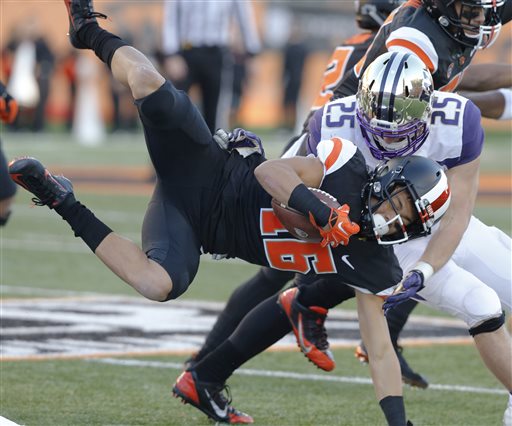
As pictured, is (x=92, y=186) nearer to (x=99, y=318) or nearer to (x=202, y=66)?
(x=202, y=66)

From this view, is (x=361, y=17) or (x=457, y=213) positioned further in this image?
(x=361, y=17)

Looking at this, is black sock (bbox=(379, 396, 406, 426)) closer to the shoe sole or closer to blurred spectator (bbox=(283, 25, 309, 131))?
the shoe sole

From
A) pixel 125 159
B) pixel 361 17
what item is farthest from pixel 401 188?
pixel 125 159

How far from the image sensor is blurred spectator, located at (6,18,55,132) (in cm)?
2525

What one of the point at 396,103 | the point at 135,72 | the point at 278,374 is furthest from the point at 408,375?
the point at 135,72

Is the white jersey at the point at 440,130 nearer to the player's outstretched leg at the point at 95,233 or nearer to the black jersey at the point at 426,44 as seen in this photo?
the black jersey at the point at 426,44

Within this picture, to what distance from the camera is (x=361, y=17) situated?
6.52m

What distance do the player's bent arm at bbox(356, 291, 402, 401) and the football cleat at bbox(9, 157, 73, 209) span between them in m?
1.15

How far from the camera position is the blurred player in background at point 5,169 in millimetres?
6832

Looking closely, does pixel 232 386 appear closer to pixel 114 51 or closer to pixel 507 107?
pixel 114 51

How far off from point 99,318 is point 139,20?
1966 centimetres

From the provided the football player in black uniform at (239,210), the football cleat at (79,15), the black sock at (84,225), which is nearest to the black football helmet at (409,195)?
the football player in black uniform at (239,210)

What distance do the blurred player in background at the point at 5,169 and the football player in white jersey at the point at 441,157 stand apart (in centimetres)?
223

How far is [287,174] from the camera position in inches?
183
